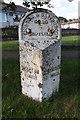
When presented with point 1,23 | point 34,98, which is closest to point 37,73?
point 34,98

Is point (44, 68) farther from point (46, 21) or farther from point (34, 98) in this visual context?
point (46, 21)

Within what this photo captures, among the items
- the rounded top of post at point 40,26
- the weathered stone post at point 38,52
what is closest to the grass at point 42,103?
the weathered stone post at point 38,52

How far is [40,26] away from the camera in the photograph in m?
4.23

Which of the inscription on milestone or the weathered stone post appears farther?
the inscription on milestone

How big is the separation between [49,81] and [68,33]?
858 inches

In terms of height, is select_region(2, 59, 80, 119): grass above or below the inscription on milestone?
below

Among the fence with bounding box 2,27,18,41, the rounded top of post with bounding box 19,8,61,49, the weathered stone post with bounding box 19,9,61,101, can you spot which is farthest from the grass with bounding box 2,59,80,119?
the fence with bounding box 2,27,18,41

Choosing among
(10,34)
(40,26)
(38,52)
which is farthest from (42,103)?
(10,34)

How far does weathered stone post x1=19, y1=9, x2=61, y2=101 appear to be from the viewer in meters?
4.00

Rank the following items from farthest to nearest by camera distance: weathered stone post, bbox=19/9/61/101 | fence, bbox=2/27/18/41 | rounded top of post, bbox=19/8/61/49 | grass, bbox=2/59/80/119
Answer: fence, bbox=2/27/18/41, rounded top of post, bbox=19/8/61/49, weathered stone post, bbox=19/9/61/101, grass, bbox=2/59/80/119

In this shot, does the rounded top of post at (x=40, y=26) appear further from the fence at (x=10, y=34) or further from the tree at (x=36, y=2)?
the fence at (x=10, y=34)

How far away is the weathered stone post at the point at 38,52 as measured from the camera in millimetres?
3998

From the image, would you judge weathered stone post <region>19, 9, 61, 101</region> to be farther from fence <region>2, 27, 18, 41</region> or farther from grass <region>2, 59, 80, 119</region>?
fence <region>2, 27, 18, 41</region>

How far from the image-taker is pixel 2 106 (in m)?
3.83
